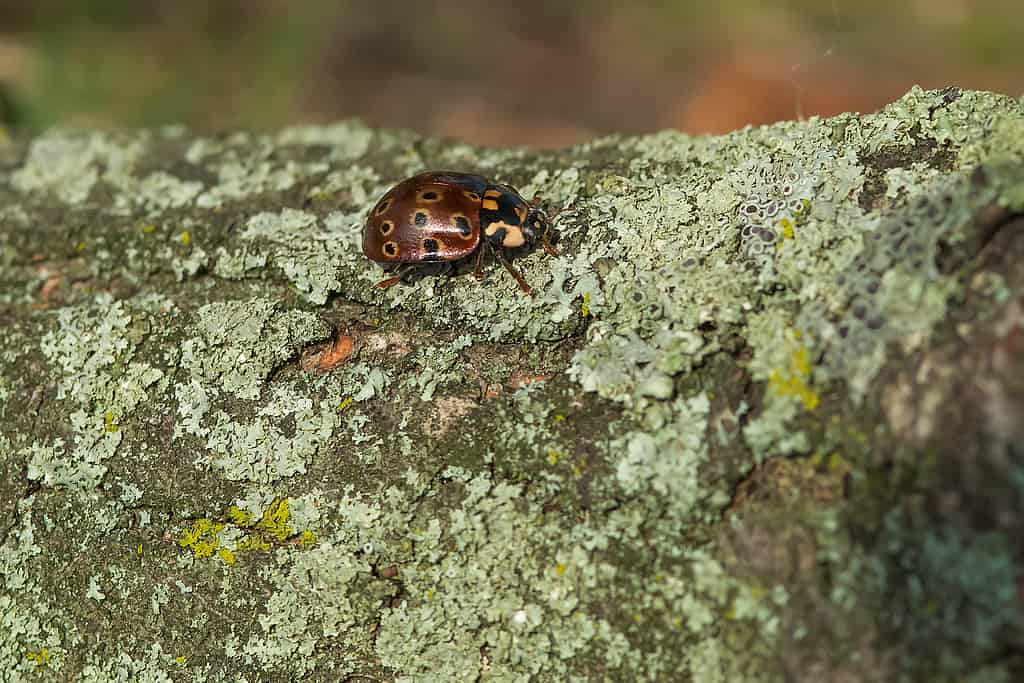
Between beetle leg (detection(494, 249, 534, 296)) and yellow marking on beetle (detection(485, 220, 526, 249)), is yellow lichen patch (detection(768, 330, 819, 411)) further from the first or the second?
yellow marking on beetle (detection(485, 220, 526, 249))

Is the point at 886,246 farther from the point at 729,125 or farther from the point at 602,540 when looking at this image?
the point at 729,125

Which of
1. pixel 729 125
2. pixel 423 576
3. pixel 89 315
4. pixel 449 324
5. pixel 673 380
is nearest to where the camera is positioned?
pixel 673 380

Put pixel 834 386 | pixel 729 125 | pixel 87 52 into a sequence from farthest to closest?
pixel 87 52
pixel 729 125
pixel 834 386

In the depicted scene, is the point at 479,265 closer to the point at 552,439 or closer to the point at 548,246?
the point at 548,246

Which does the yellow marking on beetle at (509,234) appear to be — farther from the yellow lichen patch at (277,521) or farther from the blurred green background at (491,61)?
the blurred green background at (491,61)

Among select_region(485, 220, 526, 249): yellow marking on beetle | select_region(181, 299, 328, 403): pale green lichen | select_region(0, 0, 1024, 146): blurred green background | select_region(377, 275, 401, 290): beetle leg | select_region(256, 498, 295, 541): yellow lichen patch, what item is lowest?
select_region(256, 498, 295, 541): yellow lichen patch

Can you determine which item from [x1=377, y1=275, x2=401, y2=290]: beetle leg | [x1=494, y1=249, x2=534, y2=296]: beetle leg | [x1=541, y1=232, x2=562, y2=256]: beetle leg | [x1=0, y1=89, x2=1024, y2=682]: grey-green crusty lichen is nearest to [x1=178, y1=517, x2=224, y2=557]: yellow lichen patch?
[x1=0, y1=89, x2=1024, y2=682]: grey-green crusty lichen

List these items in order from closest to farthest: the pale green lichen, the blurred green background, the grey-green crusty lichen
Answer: the grey-green crusty lichen
the pale green lichen
the blurred green background

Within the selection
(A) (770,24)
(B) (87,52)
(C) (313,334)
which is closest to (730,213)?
(C) (313,334)
